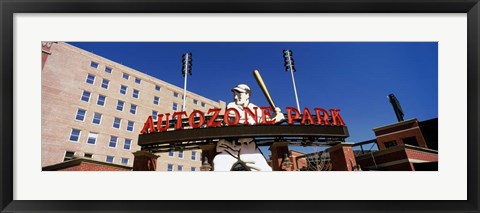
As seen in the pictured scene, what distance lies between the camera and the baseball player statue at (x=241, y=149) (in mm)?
9273

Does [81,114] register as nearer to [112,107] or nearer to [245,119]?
[112,107]

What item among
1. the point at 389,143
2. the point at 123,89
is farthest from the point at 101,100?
the point at 389,143

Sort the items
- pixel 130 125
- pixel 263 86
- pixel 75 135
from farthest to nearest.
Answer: pixel 130 125 < pixel 75 135 < pixel 263 86

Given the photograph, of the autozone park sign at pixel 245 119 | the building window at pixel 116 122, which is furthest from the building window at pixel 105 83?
the autozone park sign at pixel 245 119

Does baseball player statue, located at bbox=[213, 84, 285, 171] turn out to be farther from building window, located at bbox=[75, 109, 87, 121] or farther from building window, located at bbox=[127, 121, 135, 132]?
building window, located at bbox=[127, 121, 135, 132]

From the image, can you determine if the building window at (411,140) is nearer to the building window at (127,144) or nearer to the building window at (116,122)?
the building window at (127,144)
